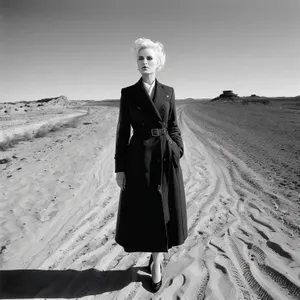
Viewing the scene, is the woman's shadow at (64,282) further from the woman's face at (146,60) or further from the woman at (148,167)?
the woman's face at (146,60)

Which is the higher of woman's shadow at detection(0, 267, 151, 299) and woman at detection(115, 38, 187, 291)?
woman at detection(115, 38, 187, 291)

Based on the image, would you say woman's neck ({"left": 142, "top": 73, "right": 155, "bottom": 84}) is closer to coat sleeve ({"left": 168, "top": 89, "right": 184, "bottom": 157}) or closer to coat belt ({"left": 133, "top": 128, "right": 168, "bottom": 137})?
coat sleeve ({"left": 168, "top": 89, "right": 184, "bottom": 157})

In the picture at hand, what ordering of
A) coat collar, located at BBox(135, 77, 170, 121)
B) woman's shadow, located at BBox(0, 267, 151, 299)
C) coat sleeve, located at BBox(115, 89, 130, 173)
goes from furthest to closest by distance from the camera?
woman's shadow, located at BBox(0, 267, 151, 299)
coat sleeve, located at BBox(115, 89, 130, 173)
coat collar, located at BBox(135, 77, 170, 121)

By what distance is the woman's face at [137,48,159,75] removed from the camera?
2.37m

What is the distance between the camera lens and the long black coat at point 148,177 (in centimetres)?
238

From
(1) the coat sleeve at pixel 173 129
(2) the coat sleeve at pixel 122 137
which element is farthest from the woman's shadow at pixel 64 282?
(1) the coat sleeve at pixel 173 129

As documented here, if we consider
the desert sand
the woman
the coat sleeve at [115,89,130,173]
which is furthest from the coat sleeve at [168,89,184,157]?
the desert sand

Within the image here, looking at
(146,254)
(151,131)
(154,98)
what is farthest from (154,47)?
(146,254)

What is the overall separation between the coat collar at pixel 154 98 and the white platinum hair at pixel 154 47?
0.22 meters

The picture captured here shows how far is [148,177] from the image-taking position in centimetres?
239

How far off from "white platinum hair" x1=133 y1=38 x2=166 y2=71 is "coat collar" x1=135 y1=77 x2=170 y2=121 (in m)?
0.22


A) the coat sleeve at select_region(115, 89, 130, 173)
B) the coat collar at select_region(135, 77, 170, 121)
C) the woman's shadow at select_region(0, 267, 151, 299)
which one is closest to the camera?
the coat collar at select_region(135, 77, 170, 121)

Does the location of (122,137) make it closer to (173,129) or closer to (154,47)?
(173,129)

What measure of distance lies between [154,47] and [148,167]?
1155 millimetres
